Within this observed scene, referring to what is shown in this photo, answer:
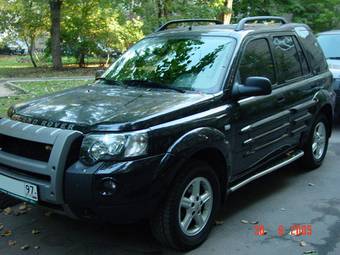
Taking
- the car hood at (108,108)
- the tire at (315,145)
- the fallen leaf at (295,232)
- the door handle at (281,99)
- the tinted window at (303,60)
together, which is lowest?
the fallen leaf at (295,232)

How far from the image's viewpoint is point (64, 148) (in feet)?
11.4

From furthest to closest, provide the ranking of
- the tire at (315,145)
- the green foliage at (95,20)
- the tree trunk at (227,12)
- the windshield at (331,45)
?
the green foliage at (95,20) < the tree trunk at (227,12) < the windshield at (331,45) < the tire at (315,145)

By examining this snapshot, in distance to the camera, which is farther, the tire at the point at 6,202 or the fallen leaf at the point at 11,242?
the tire at the point at 6,202

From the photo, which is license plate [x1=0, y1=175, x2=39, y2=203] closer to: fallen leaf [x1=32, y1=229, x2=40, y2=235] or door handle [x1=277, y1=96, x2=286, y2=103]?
fallen leaf [x1=32, y1=229, x2=40, y2=235]

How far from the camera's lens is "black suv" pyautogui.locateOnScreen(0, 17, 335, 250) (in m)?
3.47

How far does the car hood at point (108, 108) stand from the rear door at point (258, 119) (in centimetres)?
56

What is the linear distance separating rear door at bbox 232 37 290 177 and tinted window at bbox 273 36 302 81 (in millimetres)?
162

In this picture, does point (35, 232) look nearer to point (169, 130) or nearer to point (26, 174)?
point (26, 174)

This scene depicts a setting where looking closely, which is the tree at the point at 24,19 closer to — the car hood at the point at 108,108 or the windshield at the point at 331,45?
the windshield at the point at 331,45

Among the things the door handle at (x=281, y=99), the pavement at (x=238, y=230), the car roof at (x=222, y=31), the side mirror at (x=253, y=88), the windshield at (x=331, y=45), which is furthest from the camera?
the windshield at (x=331, y=45)

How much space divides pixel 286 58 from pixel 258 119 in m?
1.06

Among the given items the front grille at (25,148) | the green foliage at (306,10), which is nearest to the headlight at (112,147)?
the front grille at (25,148)

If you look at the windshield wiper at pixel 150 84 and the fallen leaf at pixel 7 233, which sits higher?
the windshield wiper at pixel 150 84

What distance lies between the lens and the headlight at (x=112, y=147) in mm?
3455
